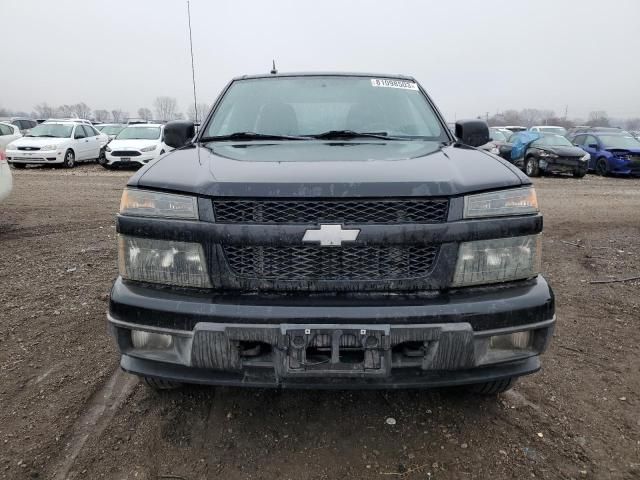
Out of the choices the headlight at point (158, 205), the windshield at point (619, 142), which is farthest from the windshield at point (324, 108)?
the windshield at point (619, 142)

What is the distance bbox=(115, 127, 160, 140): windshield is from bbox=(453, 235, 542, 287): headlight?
1595cm

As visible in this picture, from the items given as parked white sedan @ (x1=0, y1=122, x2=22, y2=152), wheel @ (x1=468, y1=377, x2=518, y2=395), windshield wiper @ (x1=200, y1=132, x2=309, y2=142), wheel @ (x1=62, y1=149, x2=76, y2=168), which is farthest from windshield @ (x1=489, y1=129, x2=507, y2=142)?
wheel @ (x1=468, y1=377, x2=518, y2=395)

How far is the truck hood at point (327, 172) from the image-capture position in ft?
6.48

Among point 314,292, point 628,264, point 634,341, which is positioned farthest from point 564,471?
point 628,264

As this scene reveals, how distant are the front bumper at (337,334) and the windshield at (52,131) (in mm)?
16892

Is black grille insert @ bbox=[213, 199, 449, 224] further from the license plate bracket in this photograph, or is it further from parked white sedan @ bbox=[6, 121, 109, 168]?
parked white sedan @ bbox=[6, 121, 109, 168]

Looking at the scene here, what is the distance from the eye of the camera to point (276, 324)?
191cm

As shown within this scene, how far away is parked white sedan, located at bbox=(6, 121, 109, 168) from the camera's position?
15492 millimetres

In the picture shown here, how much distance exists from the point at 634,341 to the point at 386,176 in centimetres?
253

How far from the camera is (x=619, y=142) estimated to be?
54.0 feet

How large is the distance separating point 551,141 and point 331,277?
1619 centimetres

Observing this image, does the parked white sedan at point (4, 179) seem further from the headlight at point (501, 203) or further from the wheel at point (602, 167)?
the wheel at point (602, 167)

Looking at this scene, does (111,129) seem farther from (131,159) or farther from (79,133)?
(131,159)

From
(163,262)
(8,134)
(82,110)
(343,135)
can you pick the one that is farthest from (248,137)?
(82,110)
